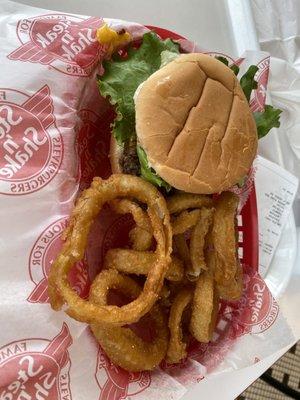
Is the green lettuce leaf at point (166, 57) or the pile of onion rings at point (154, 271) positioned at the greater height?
the green lettuce leaf at point (166, 57)

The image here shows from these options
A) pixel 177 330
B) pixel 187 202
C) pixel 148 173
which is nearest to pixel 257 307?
pixel 177 330

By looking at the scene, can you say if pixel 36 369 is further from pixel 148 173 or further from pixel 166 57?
pixel 166 57

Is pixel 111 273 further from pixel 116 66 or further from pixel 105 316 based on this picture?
pixel 116 66

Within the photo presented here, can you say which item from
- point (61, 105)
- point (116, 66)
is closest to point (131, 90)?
point (116, 66)

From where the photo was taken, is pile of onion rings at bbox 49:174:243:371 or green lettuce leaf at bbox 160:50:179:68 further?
green lettuce leaf at bbox 160:50:179:68

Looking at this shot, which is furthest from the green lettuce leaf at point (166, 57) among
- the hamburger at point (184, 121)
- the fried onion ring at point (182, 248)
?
the fried onion ring at point (182, 248)

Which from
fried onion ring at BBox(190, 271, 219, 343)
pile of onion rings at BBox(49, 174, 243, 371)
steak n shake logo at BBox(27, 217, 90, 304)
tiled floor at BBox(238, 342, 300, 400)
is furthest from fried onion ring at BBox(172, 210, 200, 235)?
tiled floor at BBox(238, 342, 300, 400)

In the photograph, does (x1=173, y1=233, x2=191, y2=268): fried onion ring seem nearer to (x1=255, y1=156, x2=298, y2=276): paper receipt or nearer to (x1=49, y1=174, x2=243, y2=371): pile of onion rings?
(x1=49, y1=174, x2=243, y2=371): pile of onion rings

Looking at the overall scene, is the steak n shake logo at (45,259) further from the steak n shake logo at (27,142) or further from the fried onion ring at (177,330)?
the fried onion ring at (177,330)
